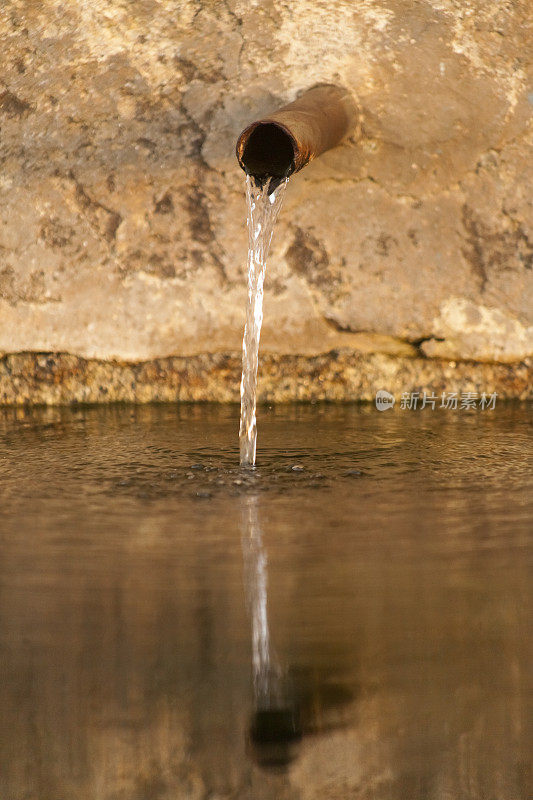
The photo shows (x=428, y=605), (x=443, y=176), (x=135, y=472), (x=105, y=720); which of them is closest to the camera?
(x=105, y=720)


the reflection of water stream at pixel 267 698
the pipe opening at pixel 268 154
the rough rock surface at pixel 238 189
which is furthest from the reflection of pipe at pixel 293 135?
the reflection of water stream at pixel 267 698

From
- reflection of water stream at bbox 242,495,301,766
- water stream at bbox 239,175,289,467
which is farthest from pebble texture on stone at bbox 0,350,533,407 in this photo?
reflection of water stream at bbox 242,495,301,766

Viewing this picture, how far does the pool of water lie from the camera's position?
881 millimetres

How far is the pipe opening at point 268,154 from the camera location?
2.09 m

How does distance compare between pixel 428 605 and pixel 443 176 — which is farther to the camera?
pixel 443 176

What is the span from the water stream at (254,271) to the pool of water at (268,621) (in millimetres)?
156

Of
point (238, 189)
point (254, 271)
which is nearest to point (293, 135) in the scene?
point (254, 271)

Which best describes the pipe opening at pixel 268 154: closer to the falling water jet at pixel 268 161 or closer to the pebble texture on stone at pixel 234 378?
the falling water jet at pixel 268 161

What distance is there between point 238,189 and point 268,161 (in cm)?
41

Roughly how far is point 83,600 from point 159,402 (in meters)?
1.48

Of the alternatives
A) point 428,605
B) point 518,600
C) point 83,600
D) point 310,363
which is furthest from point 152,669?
point 310,363

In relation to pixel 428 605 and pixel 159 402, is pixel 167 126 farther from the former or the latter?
pixel 428 605

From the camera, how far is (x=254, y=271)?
2383 millimetres

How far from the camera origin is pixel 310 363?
269 cm
